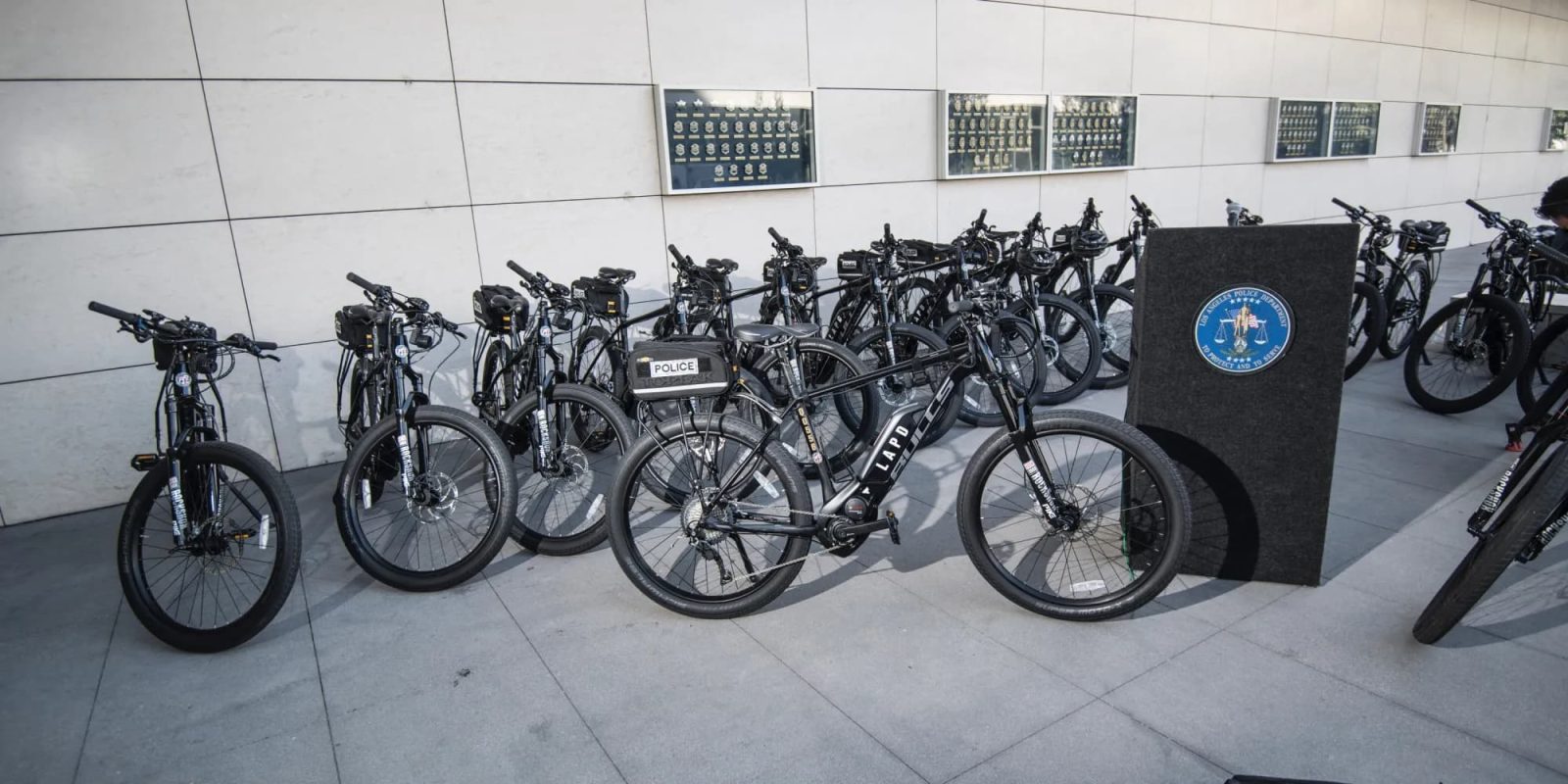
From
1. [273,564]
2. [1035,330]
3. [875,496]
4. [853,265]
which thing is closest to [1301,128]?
[1035,330]

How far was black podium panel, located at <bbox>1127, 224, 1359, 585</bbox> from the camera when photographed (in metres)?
2.49

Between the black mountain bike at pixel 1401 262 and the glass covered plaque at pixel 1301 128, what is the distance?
2.91 m

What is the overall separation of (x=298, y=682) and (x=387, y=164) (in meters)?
2.78

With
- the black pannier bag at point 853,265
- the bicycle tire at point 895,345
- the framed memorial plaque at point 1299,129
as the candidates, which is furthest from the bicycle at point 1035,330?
the framed memorial plaque at point 1299,129

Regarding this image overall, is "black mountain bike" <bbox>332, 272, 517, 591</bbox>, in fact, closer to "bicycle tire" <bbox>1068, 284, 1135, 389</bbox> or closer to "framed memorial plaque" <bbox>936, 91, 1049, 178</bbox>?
"bicycle tire" <bbox>1068, 284, 1135, 389</bbox>

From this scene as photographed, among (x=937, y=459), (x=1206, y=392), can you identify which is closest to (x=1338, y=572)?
(x=1206, y=392)

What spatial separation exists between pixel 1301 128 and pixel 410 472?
29.0ft

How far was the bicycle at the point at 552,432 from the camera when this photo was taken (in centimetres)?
323

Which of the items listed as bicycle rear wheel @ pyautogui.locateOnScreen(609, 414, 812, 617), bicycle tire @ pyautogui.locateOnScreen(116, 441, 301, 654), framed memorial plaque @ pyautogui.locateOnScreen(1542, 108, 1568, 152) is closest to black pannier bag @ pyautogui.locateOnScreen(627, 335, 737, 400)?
bicycle rear wheel @ pyautogui.locateOnScreen(609, 414, 812, 617)

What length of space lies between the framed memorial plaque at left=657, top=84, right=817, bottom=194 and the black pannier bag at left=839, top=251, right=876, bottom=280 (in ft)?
2.70

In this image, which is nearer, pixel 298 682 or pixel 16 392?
pixel 298 682

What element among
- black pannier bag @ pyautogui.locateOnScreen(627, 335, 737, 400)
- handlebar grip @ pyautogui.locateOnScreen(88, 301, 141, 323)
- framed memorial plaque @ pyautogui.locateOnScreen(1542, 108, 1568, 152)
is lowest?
black pannier bag @ pyautogui.locateOnScreen(627, 335, 737, 400)

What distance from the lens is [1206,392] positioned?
266 cm

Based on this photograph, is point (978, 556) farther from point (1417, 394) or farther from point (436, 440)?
point (1417, 394)
